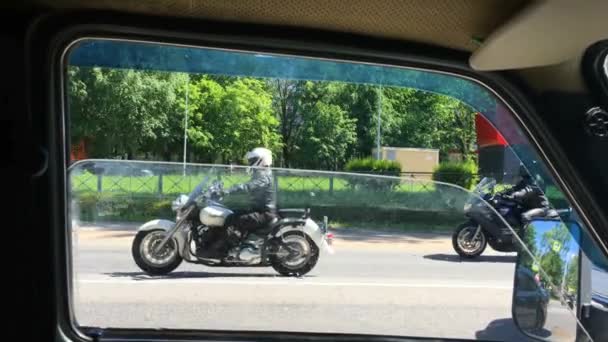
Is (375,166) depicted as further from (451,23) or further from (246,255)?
(246,255)

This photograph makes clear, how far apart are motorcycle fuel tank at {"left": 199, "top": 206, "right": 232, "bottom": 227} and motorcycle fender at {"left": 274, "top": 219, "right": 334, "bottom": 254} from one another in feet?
1.29

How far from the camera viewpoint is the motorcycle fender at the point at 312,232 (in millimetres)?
3695

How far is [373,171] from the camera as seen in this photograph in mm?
2316

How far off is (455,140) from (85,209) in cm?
138

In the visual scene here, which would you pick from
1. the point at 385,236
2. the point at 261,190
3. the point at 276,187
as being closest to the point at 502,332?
the point at 385,236

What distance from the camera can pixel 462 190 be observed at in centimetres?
214

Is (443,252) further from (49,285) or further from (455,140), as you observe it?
(49,285)

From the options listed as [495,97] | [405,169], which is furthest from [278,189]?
[495,97]

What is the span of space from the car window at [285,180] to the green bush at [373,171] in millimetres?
12

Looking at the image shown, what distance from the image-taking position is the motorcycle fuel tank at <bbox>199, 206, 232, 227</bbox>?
378 centimetres

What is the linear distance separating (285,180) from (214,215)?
1529 mm

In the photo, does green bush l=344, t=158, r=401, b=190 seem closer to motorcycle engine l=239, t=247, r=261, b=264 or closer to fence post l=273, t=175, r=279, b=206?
fence post l=273, t=175, r=279, b=206

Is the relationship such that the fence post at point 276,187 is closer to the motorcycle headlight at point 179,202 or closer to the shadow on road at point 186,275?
the motorcycle headlight at point 179,202

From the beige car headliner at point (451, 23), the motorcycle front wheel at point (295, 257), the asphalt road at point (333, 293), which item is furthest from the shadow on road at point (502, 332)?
the motorcycle front wheel at point (295, 257)
